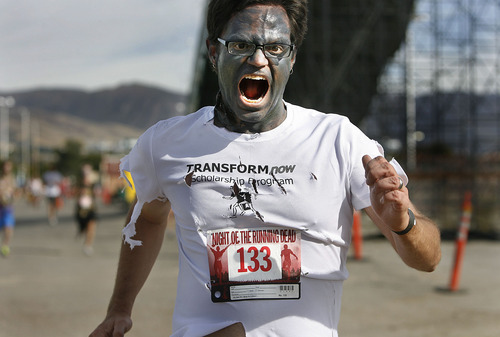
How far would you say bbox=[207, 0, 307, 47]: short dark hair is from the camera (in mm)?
1992

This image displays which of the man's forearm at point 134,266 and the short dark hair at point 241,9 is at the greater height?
the short dark hair at point 241,9

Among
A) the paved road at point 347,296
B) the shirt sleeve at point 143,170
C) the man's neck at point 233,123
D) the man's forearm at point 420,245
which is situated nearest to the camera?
the man's forearm at point 420,245

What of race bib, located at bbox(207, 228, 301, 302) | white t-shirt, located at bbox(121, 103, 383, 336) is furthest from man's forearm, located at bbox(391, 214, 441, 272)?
race bib, located at bbox(207, 228, 301, 302)

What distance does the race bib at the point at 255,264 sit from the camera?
1.91 meters

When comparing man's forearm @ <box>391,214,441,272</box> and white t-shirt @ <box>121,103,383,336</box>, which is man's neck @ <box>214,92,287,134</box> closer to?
white t-shirt @ <box>121,103,383,336</box>

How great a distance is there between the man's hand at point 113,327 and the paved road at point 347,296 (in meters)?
3.85

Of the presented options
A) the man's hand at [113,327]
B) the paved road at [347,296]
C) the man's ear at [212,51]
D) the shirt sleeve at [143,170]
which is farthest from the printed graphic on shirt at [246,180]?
the paved road at [347,296]

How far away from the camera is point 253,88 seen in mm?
2008

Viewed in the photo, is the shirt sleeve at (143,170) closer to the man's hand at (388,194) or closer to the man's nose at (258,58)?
the man's nose at (258,58)

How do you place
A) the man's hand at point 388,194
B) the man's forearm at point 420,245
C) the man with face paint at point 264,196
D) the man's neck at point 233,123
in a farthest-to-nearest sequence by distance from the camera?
1. the man's neck at point 233,123
2. the man with face paint at point 264,196
3. the man's forearm at point 420,245
4. the man's hand at point 388,194

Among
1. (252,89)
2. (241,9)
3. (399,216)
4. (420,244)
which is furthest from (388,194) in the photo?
(241,9)

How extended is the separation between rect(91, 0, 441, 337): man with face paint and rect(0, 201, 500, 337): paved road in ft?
13.7

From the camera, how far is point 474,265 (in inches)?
393

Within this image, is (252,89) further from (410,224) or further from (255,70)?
(410,224)
